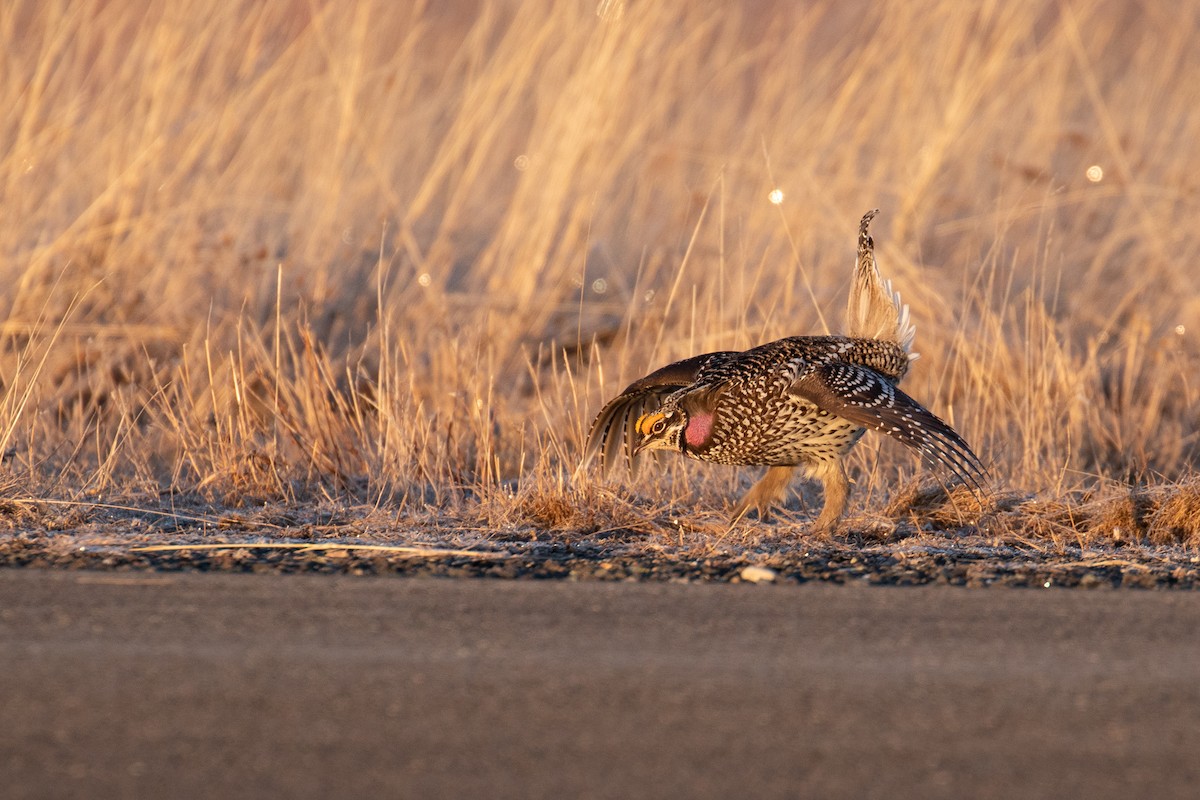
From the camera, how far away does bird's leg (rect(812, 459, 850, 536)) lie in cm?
549

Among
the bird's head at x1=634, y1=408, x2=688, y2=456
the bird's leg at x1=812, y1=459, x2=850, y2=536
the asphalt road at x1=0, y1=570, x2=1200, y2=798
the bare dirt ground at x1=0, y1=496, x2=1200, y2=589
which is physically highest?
the bird's head at x1=634, y1=408, x2=688, y2=456

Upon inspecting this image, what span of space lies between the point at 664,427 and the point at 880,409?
0.77 metres

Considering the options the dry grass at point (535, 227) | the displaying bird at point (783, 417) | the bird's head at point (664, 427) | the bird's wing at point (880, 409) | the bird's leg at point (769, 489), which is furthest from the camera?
the dry grass at point (535, 227)

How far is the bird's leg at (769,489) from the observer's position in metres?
5.88

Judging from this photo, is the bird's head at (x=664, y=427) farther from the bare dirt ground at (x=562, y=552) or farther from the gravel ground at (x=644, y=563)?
the gravel ground at (x=644, y=563)

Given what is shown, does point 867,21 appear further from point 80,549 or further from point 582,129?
point 80,549

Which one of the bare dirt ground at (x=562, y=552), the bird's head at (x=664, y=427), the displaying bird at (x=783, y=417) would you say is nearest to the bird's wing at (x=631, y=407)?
the displaying bird at (x=783, y=417)

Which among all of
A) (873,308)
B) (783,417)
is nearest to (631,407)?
(783,417)

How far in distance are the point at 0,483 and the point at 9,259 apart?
267cm

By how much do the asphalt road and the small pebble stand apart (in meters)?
0.12

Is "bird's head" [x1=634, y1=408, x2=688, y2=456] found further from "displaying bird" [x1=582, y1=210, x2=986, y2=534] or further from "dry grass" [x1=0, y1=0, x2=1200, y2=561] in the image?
"dry grass" [x1=0, y1=0, x2=1200, y2=561]

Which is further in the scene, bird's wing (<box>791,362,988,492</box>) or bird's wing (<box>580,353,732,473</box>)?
bird's wing (<box>580,353,732,473</box>)

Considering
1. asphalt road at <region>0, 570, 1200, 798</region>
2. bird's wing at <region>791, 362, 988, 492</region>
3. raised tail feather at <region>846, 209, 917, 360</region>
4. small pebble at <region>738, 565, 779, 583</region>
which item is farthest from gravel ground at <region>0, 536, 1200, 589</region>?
raised tail feather at <region>846, 209, 917, 360</region>

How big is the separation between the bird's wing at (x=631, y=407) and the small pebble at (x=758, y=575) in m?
1.43
